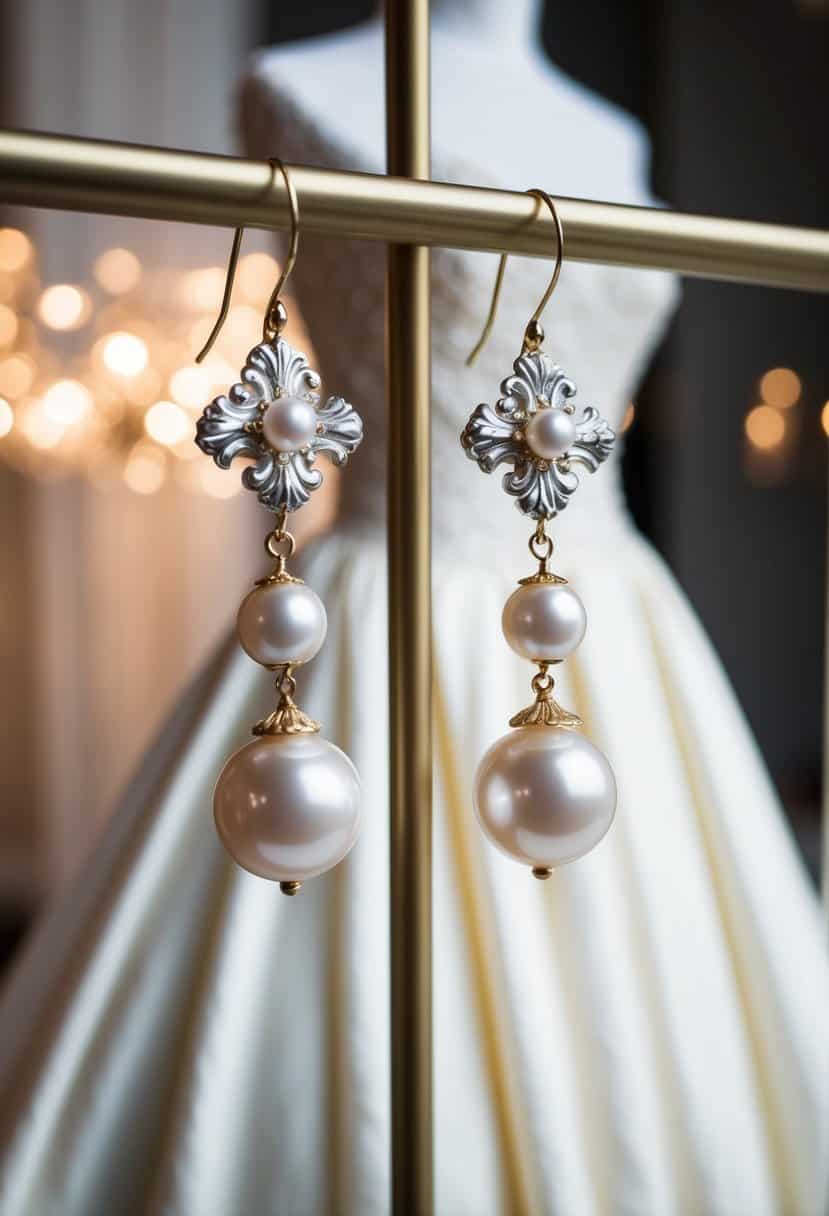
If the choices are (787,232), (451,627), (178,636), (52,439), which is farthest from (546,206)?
(178,636)

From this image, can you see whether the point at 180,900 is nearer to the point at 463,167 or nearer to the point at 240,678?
the point at 240,678

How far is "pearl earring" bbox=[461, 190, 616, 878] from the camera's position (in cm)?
38

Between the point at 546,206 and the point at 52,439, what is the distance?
61.7 inches

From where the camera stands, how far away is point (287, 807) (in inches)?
14.4

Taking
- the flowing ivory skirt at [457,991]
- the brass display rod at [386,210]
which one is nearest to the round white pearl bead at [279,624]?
the brass display rod at [386,210]

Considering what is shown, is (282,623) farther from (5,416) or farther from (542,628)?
(5,416)

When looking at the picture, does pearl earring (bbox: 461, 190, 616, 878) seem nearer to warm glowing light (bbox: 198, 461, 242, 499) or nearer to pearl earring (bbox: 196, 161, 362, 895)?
pearl earring (bbox: 196, 161, 362, 895)

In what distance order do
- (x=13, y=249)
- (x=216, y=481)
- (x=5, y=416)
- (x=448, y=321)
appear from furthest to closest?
(x=216, y=481) < (x=5, y=416) < (x=13, y=249) < (x=448, y=321)

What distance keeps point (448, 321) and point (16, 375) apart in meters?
1.19

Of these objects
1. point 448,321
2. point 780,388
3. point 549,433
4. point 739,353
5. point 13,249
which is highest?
point 739,353

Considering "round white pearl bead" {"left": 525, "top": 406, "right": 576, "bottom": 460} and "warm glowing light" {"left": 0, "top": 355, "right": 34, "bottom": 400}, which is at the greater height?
"warm glowing light" {"left": 0, "top": 355, "right": 34, "bottom": 400}

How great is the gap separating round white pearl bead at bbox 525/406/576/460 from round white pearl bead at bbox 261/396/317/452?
0.25 feet

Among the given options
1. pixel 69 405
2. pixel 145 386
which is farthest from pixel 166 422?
pixel 69 405

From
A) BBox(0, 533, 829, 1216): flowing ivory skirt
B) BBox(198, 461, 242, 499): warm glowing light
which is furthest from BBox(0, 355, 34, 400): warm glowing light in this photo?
BBox(0, 533, 829, 1216): flowing ivory skirt
